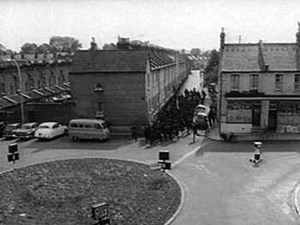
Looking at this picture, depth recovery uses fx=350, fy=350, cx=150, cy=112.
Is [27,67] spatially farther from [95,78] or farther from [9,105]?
[95,78]

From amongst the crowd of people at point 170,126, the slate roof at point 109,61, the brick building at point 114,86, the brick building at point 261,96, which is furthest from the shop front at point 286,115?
the slate roof at point 109,61

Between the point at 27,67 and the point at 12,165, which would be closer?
the point at 12,165

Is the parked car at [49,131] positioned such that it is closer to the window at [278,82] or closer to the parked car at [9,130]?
the parked car at [9,130]

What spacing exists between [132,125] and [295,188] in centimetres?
1729

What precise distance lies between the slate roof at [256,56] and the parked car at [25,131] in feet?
56.6

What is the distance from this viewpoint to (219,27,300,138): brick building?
28.9 metres

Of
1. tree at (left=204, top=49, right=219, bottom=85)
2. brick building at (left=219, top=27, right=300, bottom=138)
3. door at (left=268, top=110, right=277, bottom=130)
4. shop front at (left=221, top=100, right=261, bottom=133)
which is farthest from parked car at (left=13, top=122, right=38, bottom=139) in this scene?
tree at (left=204, top=49, right=219, bottom=85)

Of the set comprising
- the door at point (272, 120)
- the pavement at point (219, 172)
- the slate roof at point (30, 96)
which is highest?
the slate roof at point (30, 96)

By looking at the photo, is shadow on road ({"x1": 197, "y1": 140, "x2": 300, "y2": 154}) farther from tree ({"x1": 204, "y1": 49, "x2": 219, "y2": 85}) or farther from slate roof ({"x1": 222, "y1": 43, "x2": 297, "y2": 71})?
tree ({"x1": 204, "y1": 49, "x2": 219, "y2": 85})

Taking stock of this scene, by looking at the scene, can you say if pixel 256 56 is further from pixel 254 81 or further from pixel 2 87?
pixel 2 87

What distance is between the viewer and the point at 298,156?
23312mm

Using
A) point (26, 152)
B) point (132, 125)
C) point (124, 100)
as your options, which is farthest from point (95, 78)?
point (26, 152)

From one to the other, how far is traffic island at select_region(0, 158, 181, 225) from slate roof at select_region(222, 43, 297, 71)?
13.9 m

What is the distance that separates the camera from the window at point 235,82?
96.2ft
